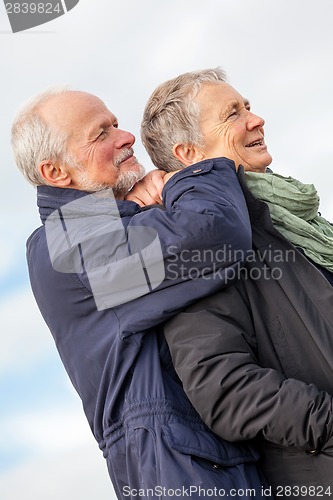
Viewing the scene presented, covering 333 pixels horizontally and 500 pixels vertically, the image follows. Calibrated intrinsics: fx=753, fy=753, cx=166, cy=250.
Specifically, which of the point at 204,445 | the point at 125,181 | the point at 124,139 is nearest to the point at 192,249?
the point at 125,181

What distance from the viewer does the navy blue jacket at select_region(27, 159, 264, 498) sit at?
2.94m

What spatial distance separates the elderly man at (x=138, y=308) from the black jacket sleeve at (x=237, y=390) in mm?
103

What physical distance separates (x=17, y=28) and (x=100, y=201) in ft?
6.80

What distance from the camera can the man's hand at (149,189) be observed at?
3541 millimetres

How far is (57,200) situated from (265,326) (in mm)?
1094

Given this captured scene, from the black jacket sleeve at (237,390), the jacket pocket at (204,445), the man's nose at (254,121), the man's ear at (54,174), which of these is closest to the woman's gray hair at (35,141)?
the man's ear at (54,174)

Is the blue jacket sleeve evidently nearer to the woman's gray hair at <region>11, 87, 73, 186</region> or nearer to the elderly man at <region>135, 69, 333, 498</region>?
the elderly man at <region>135, 69, 333, 498</region>

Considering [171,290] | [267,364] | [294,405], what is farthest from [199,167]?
[294,405]

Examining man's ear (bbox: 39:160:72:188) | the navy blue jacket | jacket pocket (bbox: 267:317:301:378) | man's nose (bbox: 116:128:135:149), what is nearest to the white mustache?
man's nose (bbox: 116:128:135:149)

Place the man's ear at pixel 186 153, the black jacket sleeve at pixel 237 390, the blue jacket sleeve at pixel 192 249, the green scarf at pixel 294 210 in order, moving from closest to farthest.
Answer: the black jacket sleeve at pixel 237 390
the blue jacket sleeve at pixel 192 249
the green scarf at pixel 294 210
the man's ear at pixel 186 153

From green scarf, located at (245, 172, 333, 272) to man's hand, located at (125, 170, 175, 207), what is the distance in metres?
0.42

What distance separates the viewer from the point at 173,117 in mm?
3672

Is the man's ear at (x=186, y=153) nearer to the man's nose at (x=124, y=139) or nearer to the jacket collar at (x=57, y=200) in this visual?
the man's nose at (x=124, y=139)

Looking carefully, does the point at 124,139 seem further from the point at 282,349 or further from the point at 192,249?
the point at 282,349
